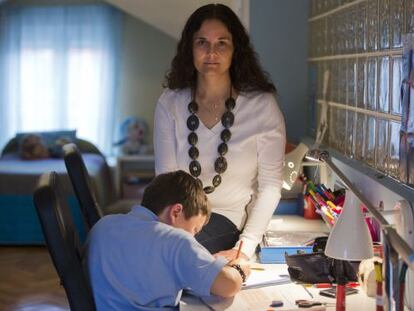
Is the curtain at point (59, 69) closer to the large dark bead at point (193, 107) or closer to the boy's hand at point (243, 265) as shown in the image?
the large dark bead at point (193, 107)

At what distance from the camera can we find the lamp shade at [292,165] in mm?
2469

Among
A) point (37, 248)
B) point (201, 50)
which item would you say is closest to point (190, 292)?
point (201, 50)

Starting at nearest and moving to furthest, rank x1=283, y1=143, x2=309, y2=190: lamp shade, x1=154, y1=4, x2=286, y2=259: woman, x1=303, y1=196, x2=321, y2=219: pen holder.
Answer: x1=154, y1=4, x2=286, y2=259: woman, x1=283, y1=143, x2=309, y2=190: lamp shade, x1=303, y1=196, x2=321, y2=219: pen holder

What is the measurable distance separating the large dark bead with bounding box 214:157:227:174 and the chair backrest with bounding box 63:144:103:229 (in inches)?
16.7

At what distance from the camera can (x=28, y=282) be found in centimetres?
442

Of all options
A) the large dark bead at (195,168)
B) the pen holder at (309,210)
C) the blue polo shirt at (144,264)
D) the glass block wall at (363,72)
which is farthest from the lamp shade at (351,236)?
the pen holder at (309,210)

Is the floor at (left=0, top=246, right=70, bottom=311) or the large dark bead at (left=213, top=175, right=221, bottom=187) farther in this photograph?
the floor at (left=0, top=246, right=70, bottom=311)

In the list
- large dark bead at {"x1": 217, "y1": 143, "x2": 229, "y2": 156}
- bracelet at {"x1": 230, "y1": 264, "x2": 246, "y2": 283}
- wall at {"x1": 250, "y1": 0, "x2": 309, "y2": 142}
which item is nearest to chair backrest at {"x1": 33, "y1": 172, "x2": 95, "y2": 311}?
bracelet at {"x1": 230, "y1": 264, "x2": 246, "y2": 283}

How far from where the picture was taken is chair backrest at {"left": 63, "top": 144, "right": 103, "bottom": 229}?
231 cm

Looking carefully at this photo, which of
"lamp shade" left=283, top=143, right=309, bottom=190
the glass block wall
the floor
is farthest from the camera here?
the floor

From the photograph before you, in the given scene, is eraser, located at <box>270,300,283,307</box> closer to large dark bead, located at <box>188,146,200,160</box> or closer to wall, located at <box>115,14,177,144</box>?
large dark bead, located at <box>188,146,200,160</box>

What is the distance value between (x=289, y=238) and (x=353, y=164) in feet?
1.16

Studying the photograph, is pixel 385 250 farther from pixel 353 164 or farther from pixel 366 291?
pixel 353 164

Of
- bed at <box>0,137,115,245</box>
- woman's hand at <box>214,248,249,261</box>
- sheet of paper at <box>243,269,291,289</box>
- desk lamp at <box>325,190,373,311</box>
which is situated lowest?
bed at <box>0,137,115,245</box>
